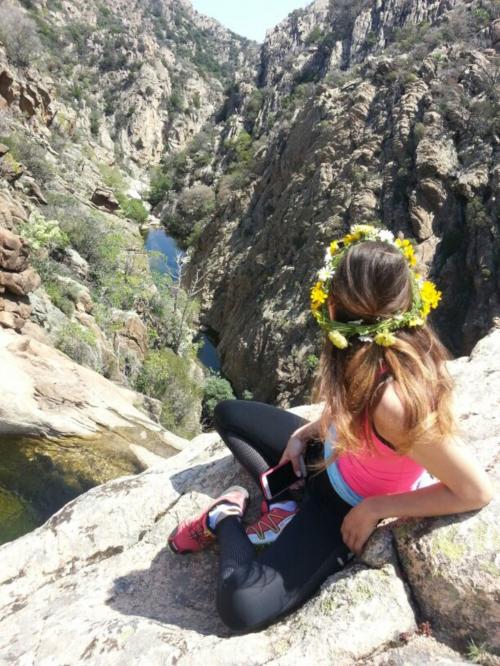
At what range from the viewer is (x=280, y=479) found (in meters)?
2.40

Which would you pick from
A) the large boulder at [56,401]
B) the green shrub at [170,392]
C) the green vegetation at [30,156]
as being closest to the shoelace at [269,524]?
the large boulder at [56,401]

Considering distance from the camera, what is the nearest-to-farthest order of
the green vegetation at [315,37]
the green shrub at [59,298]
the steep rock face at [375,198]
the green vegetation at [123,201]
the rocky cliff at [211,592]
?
the rocky cliff at [211,592] < the green shrub at [59,298] < the steep rock face at [375,198] < the green vegetation at [123,201] < the green vegetation at [315,37]

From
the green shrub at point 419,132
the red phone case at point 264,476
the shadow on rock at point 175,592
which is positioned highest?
the green shrub at point 419,132

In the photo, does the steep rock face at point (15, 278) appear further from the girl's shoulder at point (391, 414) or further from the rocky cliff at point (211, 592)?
the girl's shoulder at point (391, 414)

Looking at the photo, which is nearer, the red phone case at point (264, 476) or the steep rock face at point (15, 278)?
the red phone case at point (264, 476)

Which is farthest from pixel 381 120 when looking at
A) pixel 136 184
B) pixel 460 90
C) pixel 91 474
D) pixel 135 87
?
pixel 135 87

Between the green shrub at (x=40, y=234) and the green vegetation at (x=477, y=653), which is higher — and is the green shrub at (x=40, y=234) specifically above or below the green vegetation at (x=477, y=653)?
below

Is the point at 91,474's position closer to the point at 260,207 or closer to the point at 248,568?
the point at 248,568

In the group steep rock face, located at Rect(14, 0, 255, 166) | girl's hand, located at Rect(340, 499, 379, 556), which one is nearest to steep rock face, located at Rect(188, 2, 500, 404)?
girl's hand, located at Rect(340, 499, 379, 556)

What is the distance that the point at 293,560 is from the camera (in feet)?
6.52

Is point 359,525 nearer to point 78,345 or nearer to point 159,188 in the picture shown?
point 78,345

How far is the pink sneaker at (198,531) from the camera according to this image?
240 centimetres

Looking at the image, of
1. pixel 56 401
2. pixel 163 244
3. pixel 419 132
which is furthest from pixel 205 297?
pixel 56 401

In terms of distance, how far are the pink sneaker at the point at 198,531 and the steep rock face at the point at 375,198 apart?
14.6 meters
